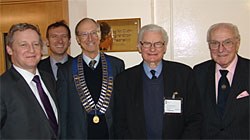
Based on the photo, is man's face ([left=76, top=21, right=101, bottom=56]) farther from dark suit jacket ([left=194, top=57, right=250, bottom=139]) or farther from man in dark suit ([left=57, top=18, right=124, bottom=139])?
dark suit jacket ([left=194, top=57, right=250, bottom=139])

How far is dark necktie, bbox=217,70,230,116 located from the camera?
6.56 ft

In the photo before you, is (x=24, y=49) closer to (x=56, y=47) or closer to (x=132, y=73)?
(x=132, y=73)

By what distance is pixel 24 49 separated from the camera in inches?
69.6

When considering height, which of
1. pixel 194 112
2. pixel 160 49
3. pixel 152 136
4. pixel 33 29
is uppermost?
pixel 33 29

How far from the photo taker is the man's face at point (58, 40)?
8.60 ft

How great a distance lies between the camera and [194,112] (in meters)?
2.01

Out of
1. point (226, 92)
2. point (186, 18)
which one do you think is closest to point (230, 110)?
point (226, 92)

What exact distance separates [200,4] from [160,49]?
1.09 meters

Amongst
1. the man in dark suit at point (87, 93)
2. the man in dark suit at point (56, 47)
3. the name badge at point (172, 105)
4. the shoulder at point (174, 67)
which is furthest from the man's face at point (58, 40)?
the name badge at point (172, 105)

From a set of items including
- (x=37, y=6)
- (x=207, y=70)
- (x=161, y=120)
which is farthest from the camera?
(x=37, y=6)

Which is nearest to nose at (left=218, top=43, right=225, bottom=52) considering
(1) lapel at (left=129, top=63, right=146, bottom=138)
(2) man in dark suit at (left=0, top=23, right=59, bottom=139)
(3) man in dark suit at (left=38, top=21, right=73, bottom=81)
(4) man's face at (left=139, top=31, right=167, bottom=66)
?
(4) man's face at (left=139, top=31, right=167, bottom=66)

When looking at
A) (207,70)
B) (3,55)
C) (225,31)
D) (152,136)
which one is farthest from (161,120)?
(3,55)

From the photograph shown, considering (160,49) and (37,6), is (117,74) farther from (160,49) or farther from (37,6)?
(37,6)

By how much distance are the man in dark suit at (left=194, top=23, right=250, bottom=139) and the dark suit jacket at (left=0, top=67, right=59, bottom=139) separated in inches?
38.5
